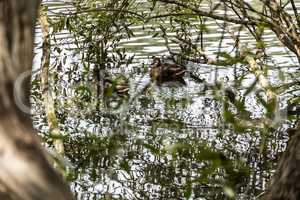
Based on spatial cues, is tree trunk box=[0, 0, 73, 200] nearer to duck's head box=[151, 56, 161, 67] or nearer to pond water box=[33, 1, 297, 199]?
pond water box=[33, 1, 297, 199]

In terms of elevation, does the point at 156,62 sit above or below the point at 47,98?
below

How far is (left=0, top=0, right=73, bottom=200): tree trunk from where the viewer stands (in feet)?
3.46

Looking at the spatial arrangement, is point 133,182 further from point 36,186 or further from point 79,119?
point 36,186

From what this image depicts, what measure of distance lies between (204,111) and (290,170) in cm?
538

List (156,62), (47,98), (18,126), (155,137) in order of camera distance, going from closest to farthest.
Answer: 1. (18,126)
2. (47,98)
3. (155,137)
4. (156,62)

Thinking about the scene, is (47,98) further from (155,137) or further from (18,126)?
(18,126)

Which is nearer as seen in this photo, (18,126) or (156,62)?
(18,126)

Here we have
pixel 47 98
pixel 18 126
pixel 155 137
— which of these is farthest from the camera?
pixel 155 137

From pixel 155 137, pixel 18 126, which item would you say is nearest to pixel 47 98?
pixel 155 137

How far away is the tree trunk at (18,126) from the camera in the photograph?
1.05 m

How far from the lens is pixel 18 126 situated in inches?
42.6

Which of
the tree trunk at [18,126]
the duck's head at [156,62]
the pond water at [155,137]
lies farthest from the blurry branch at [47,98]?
the duck's head at [156,62]

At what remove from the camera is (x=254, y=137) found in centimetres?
564

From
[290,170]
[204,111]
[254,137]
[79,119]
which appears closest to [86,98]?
[79,119]
